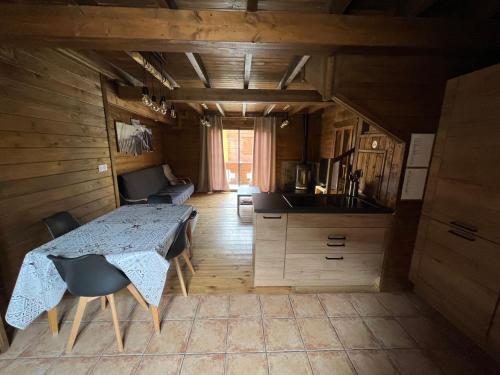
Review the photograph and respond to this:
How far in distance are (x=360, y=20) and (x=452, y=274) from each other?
1989 millimetres

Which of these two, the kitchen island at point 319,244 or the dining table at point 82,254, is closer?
the dining table at point 82,254

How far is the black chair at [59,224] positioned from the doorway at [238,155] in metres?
4.48

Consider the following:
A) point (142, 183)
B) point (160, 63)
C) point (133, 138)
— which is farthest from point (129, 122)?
point (160, 63)

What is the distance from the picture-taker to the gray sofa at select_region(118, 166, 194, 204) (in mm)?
3395

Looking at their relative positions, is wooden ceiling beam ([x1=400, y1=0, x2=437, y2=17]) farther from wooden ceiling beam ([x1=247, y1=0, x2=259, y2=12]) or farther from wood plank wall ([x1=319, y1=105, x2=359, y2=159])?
wood plank wall ([x1=319, y1=105, x2=359, y2=159])

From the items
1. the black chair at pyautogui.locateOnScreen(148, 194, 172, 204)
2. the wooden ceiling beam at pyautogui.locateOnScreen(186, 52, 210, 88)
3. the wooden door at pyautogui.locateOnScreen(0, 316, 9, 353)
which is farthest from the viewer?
the black chair at pyautogui.locateOnScreen(148, 194, 172, 204)

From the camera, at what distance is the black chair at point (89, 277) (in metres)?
1.17

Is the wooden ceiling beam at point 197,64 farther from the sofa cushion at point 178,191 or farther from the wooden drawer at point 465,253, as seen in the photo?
the wooden drawer at point 465,253

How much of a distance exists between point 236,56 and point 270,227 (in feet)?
5.68

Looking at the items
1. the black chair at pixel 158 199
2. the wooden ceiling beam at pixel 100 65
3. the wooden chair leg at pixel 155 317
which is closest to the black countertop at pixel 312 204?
the wooden chair leg at pixel 155 317

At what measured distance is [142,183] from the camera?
3912mm

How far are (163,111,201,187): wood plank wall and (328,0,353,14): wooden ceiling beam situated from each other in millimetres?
4932

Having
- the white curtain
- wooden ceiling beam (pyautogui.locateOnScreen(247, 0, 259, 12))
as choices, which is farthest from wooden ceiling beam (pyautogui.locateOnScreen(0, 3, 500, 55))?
the white curtain

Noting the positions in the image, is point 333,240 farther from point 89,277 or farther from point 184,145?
point 184,145
